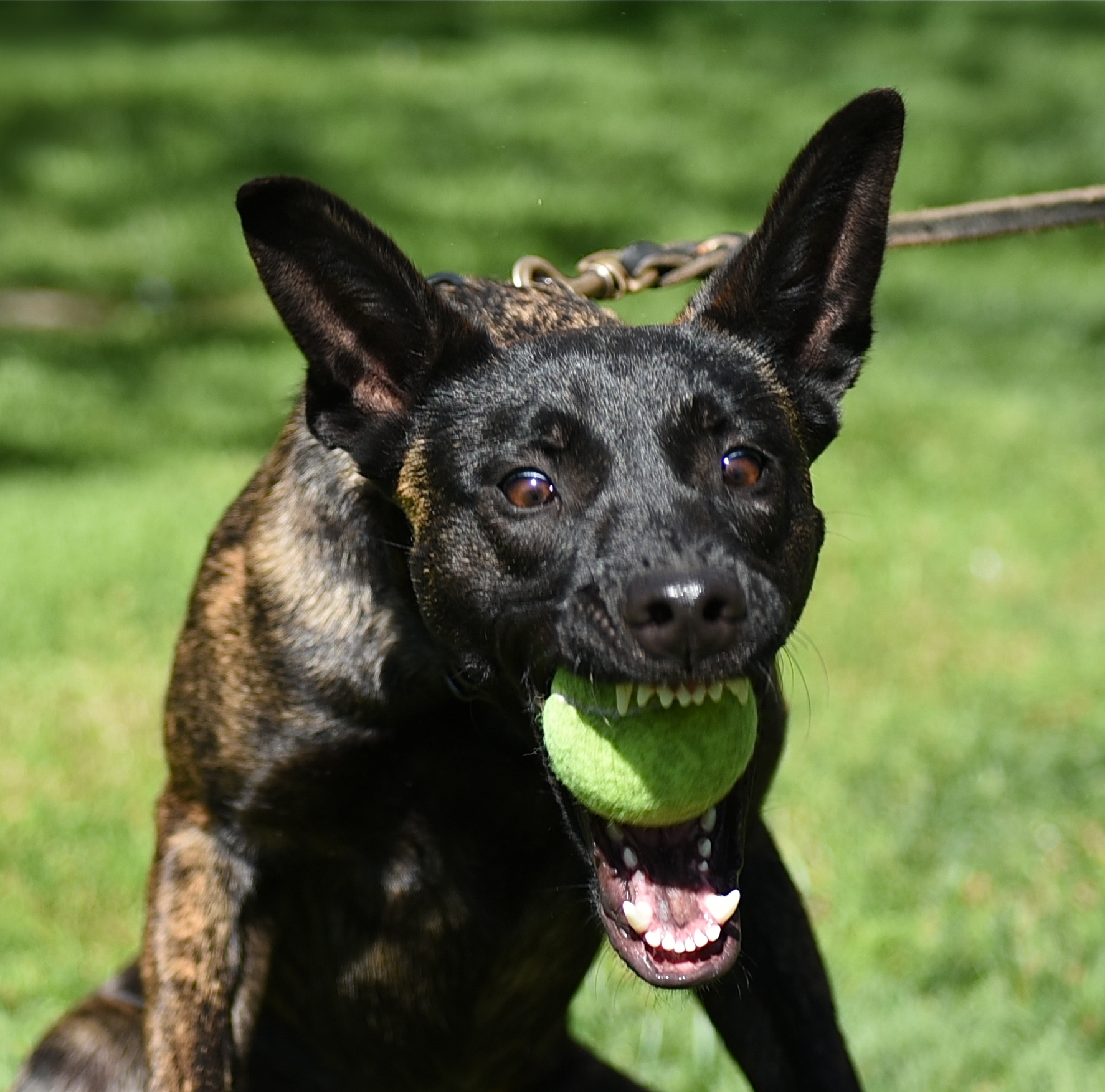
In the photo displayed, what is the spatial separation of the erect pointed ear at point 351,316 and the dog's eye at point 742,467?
51cm

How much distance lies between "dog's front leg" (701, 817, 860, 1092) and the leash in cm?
125

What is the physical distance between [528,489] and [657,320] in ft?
25.4

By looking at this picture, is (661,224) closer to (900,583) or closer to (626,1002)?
(900,583)

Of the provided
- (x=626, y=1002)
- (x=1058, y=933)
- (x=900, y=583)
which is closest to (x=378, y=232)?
(x=626, y=1002)

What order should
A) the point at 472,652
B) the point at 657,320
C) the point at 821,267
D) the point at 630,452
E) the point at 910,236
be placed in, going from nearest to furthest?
the point at 630,452 < the point at 472,652 < the point at 821,267 < the point at 910,236 < the point at 657,320

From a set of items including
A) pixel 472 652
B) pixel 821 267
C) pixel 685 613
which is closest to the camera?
pixel 685 613

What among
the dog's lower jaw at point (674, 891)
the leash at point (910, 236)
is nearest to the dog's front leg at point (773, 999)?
the dog's lower jaw at point (674, 891)

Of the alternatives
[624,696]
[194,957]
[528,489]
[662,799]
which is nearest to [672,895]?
[662,799]

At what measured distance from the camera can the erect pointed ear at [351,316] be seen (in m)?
2.91

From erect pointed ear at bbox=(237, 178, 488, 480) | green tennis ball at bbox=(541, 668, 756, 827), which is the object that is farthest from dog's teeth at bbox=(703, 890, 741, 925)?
erect pointed ear at bbox=(237, 178, 488, 480)

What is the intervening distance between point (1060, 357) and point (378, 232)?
28.1 feet

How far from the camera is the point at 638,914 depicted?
8.92 feet

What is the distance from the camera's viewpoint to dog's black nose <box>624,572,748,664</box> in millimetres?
2525

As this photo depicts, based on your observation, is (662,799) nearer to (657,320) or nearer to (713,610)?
(713,610)
